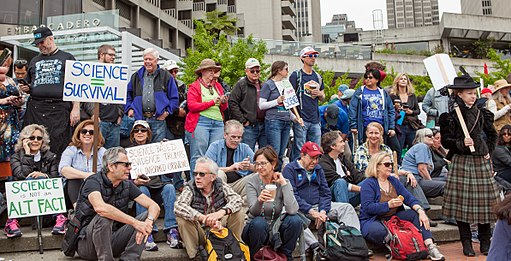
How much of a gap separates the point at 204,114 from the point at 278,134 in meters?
1.13

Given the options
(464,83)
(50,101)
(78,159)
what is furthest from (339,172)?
(50,101)

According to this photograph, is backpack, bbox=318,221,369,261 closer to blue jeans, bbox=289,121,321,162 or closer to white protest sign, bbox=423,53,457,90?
blue jeans, bbox=289,121,321,162

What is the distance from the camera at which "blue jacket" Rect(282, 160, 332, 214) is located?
6328mm

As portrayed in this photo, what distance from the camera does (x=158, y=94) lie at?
7258 millimetres

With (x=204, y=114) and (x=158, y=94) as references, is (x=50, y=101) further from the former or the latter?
(x=204, y=114)

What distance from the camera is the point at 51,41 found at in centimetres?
705

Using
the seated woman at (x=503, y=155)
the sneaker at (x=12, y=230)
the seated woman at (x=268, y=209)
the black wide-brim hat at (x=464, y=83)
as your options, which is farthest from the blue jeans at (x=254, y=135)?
the seated woman at (x=503, y=155)

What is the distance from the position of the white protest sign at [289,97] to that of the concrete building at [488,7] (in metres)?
75.7

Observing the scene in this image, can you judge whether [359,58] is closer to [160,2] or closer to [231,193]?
[160,2]

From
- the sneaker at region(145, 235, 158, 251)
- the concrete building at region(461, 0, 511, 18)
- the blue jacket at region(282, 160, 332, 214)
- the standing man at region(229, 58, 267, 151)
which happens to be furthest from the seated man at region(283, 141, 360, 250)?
the concrete building at region(461, 0, 511, 18)

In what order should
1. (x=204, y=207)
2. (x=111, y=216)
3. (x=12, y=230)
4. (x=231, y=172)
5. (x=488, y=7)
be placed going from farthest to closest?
1. (x=488, y=7)
2. (x=231, y=172)
3. (x=12, y=230)
4. (x=204, y=207)
5. (x=111, y=216)

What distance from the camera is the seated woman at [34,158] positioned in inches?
241

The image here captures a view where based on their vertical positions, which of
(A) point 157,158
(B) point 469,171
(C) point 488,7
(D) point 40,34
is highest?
(C) point 488,7

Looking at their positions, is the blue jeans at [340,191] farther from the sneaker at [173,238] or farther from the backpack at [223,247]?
the sneaker at [173,238]
